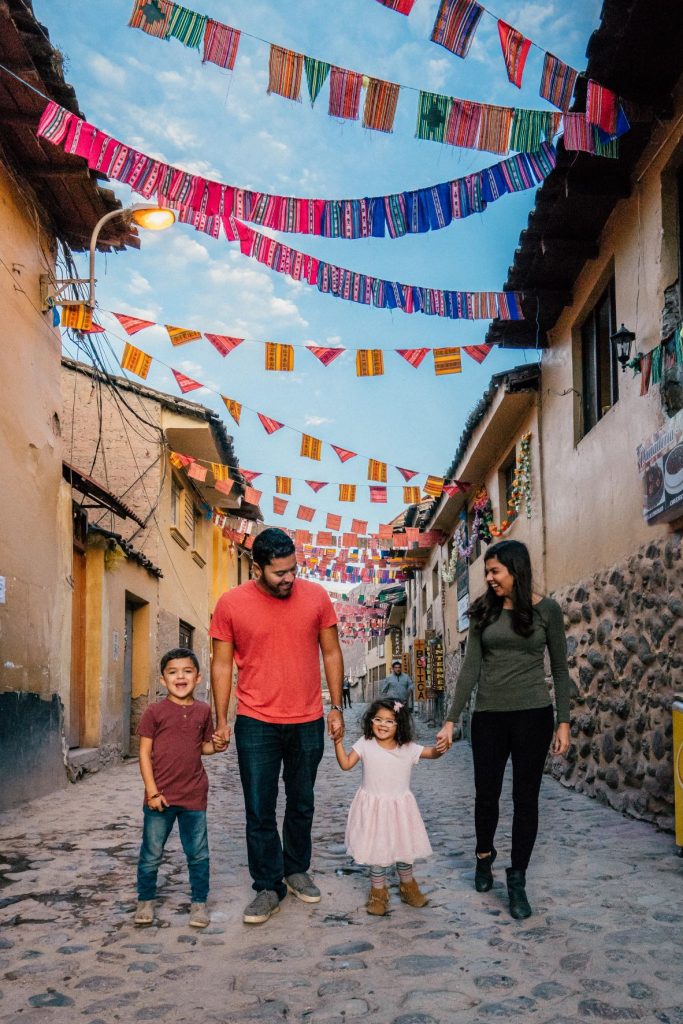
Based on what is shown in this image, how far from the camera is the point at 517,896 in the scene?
3.84 metres

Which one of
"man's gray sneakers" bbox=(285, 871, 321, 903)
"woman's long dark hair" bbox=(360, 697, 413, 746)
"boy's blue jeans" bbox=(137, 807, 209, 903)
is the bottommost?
"man's gray sneakers" bbox=(285, 871, 321, 903)

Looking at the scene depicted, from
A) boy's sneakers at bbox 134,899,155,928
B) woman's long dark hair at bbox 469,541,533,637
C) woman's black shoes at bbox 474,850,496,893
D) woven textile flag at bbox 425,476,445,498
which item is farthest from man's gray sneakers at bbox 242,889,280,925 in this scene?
woven textile flag at bbox 425,476,445,498

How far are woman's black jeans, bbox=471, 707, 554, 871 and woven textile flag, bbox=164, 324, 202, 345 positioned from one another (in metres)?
5.92

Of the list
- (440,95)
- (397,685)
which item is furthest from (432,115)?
(397,685)

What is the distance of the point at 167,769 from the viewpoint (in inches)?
152

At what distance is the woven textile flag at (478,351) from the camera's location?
9.44 m

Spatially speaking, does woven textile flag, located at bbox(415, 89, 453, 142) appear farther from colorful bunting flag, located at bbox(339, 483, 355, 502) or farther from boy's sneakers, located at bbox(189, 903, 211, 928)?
colorful bunting flag, located at bbox(339, 483, 355, 502)

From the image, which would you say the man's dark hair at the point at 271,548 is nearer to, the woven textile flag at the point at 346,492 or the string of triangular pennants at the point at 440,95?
the string of triangular pennants at the point at 440,95

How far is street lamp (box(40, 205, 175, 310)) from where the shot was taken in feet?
22.9

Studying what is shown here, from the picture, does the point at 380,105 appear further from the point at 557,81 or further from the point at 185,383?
the point at 185,383

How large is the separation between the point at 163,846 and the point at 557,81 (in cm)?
497

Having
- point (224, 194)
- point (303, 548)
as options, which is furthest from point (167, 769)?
point (303, 548)

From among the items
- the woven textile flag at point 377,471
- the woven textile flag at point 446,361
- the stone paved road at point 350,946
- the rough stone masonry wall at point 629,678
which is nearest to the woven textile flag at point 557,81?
the rough stone masonry wall at point 629,678

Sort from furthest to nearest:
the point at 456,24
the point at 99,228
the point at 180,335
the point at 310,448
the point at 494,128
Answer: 1. the point at 310,448
2. the point at 180,335
3. the point at 99,228
4. the point at 494,128
5. the point at 456,24
